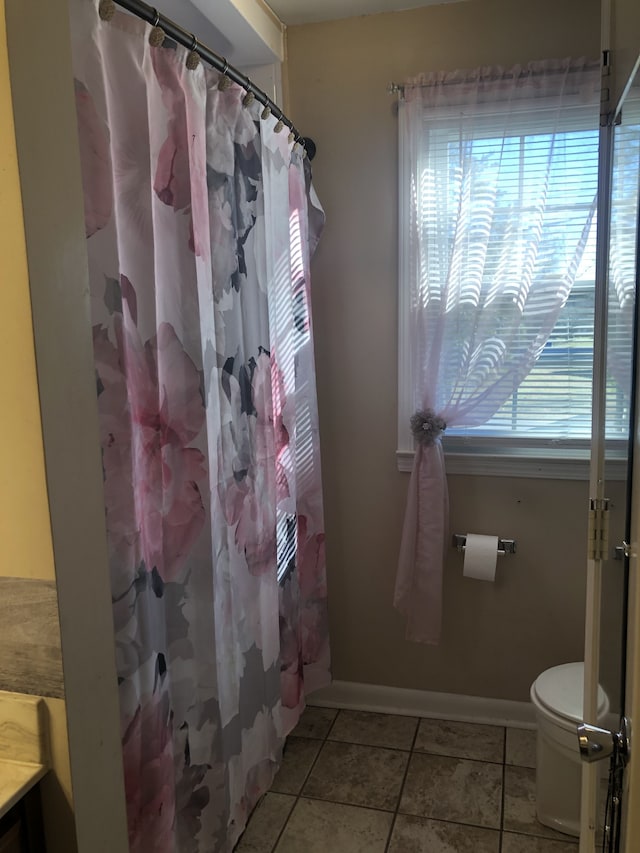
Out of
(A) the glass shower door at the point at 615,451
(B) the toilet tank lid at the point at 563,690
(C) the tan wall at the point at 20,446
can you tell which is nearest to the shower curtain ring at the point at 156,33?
(C) the tan wall at the point at 20,446

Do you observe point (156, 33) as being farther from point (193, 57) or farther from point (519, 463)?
point (519, 463)

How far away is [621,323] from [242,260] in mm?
1003

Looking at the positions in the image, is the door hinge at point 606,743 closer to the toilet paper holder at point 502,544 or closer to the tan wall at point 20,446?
the tan wall at point 20,446

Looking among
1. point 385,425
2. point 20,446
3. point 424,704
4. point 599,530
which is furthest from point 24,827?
point 424,704

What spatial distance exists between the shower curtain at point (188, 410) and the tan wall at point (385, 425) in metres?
0.34

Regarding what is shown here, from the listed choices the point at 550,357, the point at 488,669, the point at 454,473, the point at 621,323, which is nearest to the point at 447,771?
the point at 488,669

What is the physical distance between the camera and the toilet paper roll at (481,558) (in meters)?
2.37

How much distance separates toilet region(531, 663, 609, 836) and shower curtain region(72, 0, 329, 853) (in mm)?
795

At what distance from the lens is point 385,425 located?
251 centimetres

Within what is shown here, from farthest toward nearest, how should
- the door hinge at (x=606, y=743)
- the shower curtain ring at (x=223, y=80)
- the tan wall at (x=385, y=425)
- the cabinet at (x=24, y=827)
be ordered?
the tan wall at (x=385, y=425), the shower curtain ring at (x=223, y=80), the cabinet at (x=24, y=827), the door hinge at (x=606, y=743)

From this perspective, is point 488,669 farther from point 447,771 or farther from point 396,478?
point 396,478

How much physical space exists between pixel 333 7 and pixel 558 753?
2.42 metres

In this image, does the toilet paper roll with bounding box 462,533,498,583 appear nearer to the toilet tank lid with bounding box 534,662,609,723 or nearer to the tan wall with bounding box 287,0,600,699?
the tan wall with bounding box 287,0,600,699

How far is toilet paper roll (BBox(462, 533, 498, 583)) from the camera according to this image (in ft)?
7.76
